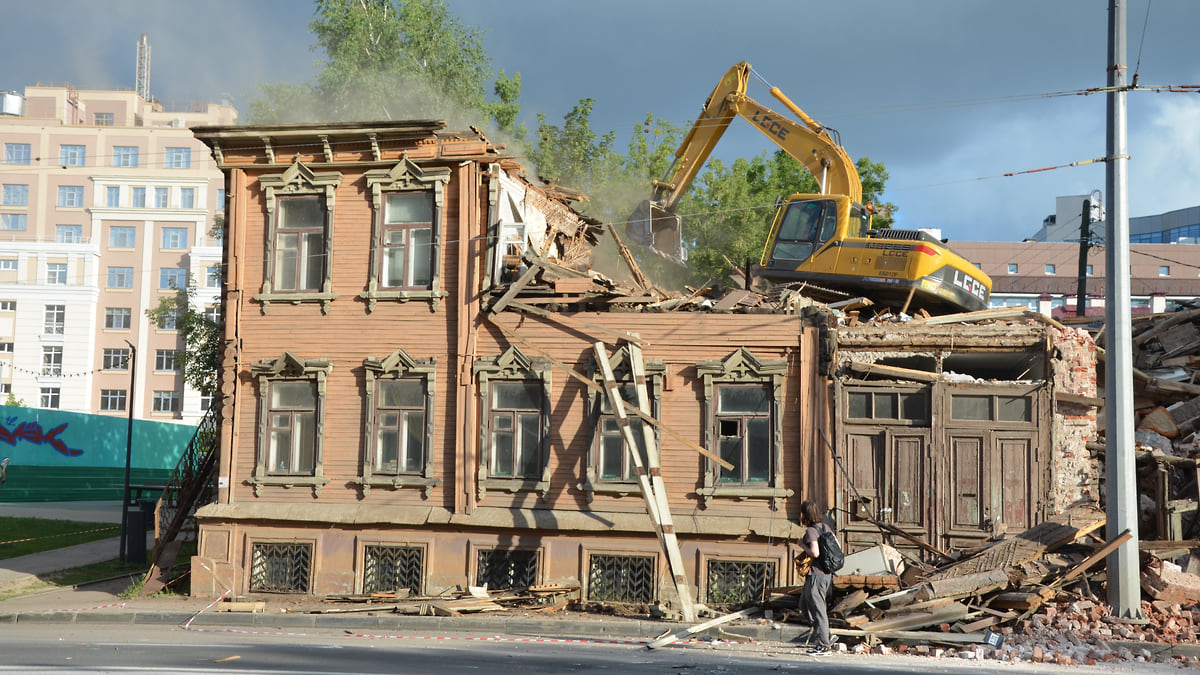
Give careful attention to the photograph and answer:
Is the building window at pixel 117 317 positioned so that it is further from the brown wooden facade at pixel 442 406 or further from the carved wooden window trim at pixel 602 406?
the carved wooden window trim at pixel 602 406

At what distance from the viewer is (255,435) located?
18359mm

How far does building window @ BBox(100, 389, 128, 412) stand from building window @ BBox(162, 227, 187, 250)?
1092cm

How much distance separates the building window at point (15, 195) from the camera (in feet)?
251

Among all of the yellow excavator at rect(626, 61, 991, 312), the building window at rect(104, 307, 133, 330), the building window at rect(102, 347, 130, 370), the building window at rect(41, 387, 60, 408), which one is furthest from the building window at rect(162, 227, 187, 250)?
the yellow excavator at rect(626, 61, 991, 312)

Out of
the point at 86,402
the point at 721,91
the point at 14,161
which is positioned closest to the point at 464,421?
the point at 721,91

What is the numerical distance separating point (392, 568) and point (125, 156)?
226 feet

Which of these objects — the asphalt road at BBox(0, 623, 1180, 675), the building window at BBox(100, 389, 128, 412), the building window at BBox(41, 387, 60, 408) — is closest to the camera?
the asphalt road at BBox(0, 623, 1180, 675)

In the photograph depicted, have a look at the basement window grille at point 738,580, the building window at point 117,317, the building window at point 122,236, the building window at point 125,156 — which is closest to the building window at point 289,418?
the basement window grille at point 738,580

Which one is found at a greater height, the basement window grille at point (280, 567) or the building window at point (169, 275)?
the building window at point (169, 275)

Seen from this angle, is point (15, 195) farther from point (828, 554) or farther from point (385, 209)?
point (828, 554)

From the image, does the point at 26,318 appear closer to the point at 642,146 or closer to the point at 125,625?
the point at 642,146

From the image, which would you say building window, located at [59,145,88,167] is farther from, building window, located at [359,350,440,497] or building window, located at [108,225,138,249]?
building window, located at [359,350,440,497]

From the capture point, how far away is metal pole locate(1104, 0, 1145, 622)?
43.0 ft

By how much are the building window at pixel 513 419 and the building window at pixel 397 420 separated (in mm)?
1038
